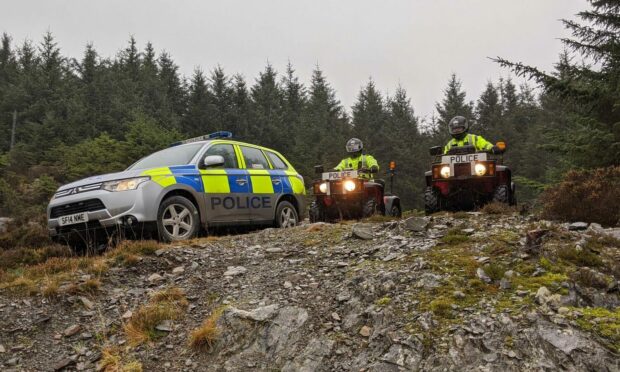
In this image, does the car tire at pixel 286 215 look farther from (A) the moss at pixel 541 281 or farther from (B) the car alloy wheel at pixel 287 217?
(A) the moss at pixel 541 281

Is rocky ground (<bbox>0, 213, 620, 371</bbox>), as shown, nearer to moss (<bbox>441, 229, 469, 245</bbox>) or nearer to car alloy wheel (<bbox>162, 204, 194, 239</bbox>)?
moss (<bbox>441, 229, 469, 245</bbox>)

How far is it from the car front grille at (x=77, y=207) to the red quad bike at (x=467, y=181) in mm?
5610

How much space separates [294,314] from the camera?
4059 millimetres

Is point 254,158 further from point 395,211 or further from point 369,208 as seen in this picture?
point 395,211

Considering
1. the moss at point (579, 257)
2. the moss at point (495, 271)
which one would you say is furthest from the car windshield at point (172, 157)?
the moss at point (579, 257)

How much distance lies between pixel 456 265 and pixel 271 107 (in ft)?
135

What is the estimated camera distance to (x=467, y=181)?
8.16 metres

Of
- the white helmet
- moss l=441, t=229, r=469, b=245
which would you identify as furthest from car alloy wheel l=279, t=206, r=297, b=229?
moss l=441, t=229, r=469, b=245

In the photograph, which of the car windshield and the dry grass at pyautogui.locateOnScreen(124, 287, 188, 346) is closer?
the dry grass at pyautogui.locateOnScreen(124, 287, 188, 346)

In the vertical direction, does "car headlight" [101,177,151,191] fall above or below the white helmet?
below

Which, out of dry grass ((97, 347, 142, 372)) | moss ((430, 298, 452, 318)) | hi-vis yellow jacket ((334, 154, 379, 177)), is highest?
hi-vis yellow jacket ((334, 154, 379, 177))

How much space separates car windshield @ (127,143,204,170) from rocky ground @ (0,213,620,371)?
6.58 ft

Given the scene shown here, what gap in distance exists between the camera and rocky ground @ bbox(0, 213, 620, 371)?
3.25m

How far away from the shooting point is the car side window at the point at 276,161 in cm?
896
